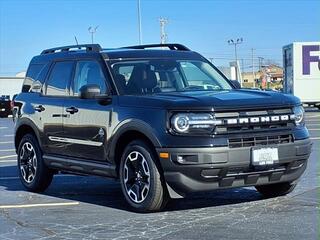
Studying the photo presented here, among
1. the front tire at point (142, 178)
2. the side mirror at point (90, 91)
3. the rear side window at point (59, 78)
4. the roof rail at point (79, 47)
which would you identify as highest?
the roof rail at point (79, 47)

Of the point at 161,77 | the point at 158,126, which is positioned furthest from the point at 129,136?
the point at 161,77

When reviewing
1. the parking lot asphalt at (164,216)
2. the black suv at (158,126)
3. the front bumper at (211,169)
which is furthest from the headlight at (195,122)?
the parking lot asphalt at (164,216)

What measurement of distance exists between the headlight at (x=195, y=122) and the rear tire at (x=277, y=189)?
1.64 metres

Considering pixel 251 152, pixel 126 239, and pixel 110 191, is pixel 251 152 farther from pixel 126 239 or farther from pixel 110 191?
pixel 110 191

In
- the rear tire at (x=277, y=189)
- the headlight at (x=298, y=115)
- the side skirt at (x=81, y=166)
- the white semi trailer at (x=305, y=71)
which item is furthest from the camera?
the white semi trailer at (x=305, y=71)

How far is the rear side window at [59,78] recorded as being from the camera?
8.23 m

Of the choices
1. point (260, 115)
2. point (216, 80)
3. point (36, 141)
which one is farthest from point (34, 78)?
point (260, 115)

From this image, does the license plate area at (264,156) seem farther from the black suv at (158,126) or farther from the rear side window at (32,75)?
Result: the rear side window at (32,75)

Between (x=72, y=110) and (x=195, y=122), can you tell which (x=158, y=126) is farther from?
(x=72, y=110)

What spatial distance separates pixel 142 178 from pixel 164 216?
1.64 ft

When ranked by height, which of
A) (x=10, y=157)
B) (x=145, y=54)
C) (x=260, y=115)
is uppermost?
(x=145, y=54)

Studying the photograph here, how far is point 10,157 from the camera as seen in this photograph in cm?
1366

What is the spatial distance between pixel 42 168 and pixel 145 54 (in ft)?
7.55

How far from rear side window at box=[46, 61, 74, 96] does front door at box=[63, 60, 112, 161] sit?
7.7 inches
